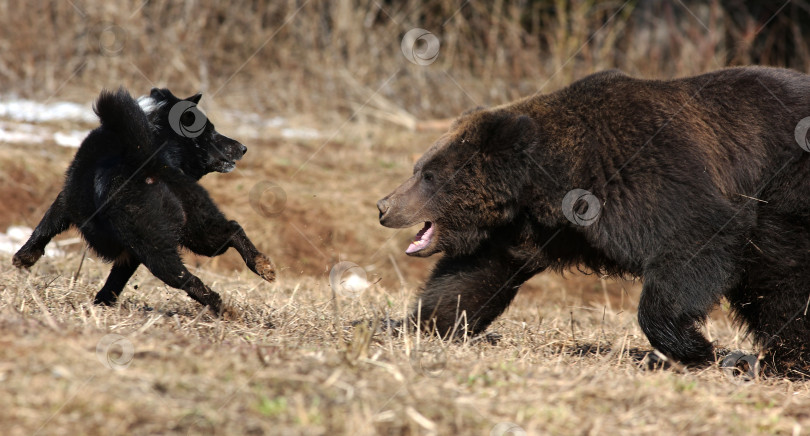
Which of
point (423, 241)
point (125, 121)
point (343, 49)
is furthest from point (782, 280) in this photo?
point (343, 49)

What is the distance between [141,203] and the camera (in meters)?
4.76

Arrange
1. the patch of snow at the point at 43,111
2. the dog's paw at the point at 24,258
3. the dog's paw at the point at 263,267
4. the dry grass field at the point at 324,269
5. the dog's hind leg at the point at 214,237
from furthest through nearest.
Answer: the patch of snow at the point at 43,111 < the dog's paw at the point at 24,258 < the dog's paw at the point at 263,267 < the dog's hind leg at the point at 214,237 < the dry grass field at the point at 324,269

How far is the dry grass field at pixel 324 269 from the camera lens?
3.29 m

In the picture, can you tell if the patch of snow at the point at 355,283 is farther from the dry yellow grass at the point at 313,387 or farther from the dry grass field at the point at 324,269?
the dry yellow grass at the point at 313,387

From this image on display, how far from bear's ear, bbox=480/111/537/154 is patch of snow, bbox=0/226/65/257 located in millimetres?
4465

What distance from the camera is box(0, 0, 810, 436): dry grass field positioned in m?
3.29

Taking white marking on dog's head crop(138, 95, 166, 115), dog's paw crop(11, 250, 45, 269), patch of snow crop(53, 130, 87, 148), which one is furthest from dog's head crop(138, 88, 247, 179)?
patch of snow crop(53, 130, 87, 148)

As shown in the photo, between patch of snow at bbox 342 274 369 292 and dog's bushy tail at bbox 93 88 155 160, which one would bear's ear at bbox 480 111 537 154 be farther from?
patch of snow at bbox 342 274 369 292

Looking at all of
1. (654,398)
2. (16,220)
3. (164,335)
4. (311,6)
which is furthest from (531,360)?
(311,6)

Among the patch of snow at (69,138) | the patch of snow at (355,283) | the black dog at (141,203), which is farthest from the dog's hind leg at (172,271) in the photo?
the patch of snow at (69,138)

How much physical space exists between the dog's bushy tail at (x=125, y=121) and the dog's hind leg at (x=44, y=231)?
24.0 inches

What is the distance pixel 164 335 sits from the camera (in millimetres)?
4020

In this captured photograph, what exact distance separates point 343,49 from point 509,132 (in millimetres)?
10856

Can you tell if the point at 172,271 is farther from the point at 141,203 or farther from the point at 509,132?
the point at 509,132
